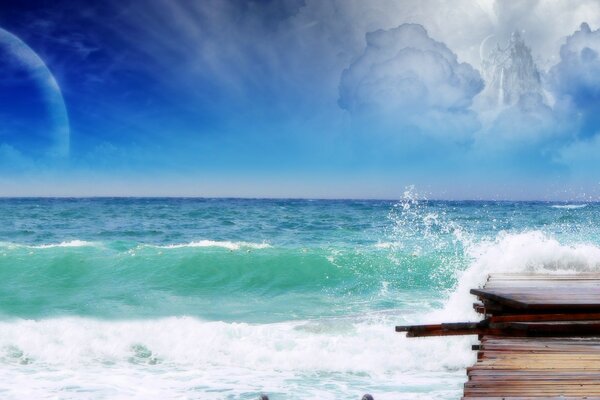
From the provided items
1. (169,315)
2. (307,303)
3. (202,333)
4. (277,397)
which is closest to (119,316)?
(169,315)

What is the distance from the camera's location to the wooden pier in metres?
3.93

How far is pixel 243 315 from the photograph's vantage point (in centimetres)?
1329

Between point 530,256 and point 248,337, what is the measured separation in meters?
4.98

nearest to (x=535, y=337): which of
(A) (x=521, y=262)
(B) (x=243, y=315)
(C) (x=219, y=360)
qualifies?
(A) (x=521, y=262)

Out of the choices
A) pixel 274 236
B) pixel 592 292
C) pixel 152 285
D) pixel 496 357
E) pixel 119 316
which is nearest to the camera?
pixel 496 357

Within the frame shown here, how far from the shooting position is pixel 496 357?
15.3ft

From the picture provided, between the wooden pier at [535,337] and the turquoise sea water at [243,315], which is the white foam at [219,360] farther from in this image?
the wooden pier at [535,337]

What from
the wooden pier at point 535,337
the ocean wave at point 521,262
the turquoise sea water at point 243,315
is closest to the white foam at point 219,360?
the turquoise sea water at point 243,315

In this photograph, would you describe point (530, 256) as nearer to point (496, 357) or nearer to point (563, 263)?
point (563, 263)

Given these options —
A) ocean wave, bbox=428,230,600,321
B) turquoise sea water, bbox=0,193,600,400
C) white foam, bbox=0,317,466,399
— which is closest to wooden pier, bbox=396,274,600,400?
ocean wave, bbox=428,230,600,321

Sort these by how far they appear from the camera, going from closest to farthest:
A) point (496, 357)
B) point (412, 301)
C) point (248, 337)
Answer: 1. point (496, 357)
2. point (248, 337)
3. point (412, 301)

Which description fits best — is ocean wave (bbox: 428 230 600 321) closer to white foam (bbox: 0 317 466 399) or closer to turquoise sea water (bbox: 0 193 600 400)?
turquoise sea water (bbox: 0 193 600 400)

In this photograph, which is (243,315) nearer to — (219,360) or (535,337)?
(219,360)

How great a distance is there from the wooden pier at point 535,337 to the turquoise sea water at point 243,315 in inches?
72.7
